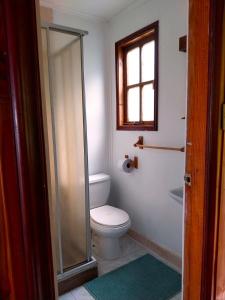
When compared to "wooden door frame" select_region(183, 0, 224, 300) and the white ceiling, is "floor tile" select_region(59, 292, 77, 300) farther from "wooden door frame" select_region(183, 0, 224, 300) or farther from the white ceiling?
the white ceiling

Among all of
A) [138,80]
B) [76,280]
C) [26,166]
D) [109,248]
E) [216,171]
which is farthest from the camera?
[138,80]

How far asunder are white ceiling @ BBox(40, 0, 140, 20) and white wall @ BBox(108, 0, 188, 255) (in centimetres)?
8

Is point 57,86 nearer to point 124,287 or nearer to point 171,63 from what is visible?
point 171,63

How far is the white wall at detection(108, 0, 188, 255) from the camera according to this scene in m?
1.78

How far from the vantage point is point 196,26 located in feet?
2.90

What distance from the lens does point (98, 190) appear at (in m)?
2.33

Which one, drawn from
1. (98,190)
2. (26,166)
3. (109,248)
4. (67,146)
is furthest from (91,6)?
(109,248)

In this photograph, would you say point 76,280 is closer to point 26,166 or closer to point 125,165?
point 125,165

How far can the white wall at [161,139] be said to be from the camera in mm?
1782

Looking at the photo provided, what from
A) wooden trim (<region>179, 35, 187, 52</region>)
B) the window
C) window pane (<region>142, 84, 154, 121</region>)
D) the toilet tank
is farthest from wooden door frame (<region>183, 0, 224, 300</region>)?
the toilet tank

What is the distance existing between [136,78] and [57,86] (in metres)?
1.03

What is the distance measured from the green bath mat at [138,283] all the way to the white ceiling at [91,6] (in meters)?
2.44

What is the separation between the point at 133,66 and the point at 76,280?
2.08m

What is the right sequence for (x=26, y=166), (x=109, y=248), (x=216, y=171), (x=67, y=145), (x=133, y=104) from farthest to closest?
(x=133, y=104) < (x=109, y=248) < (x=67, y=145) < (x=216, y=171) < (x=26, y=166)
